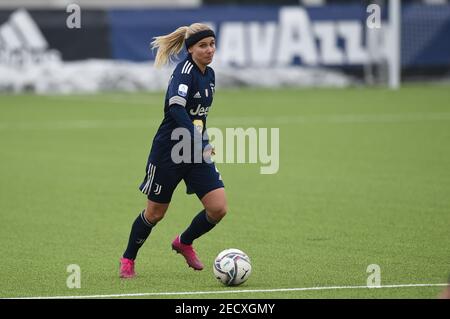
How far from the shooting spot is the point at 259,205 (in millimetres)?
13922

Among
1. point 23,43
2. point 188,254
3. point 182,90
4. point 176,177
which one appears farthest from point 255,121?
point 182,90

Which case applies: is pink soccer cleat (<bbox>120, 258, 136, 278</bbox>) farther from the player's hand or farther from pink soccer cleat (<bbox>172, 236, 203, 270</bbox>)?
the player's hand

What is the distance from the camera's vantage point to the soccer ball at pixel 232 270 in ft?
29.0

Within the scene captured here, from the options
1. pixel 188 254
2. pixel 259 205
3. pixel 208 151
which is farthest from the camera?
pixel 259 205

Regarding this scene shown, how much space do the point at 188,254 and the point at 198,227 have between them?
11.7 inches

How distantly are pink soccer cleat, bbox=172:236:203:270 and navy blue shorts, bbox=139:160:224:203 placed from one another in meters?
0.61

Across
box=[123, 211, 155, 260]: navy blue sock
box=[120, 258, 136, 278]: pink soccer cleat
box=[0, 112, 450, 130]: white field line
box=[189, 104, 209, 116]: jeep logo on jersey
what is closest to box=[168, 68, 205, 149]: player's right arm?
box=[189, 104, 209, 116]: jeep logo on jersey

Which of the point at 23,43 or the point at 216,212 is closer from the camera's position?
the point at 216,212

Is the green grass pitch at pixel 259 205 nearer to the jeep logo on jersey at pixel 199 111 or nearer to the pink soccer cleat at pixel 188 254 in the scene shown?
the pink soccer cleat at pixel 188 254

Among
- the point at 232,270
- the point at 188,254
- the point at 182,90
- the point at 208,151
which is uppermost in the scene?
the point at 182,90

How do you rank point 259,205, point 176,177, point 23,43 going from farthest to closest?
1. point 23,43
2. point 259,205
3. point 176,177

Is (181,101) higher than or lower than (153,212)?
higher

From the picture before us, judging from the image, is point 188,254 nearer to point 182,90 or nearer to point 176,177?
point 176,177

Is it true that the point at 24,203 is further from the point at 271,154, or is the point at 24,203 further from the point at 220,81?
the point at 220,81
